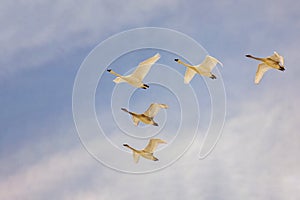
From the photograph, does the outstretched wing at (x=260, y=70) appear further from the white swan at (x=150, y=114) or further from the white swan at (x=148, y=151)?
the white swan at (x=148, y=151)

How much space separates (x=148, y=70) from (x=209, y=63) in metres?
3.58

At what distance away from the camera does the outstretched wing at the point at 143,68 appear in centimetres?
4241

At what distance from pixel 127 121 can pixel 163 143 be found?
3.13 m

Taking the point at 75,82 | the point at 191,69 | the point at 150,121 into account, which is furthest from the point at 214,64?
the point at 75,82

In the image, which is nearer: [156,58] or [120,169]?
[156,58]

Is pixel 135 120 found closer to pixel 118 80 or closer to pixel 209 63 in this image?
pixel 118 80

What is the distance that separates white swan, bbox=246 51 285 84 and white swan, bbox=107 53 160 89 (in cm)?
619

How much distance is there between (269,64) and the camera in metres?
43.8

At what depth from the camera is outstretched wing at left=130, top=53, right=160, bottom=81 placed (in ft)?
139

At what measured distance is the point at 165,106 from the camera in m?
42.5

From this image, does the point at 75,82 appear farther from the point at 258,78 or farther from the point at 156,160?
the point at 258,78

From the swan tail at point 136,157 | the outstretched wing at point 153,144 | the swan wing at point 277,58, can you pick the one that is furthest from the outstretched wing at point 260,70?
the swan tail at point 136,157

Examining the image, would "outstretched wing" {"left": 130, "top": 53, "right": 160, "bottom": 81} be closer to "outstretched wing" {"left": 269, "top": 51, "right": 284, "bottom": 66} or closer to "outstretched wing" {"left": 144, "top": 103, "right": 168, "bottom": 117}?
"outstretched wing" {"left": 144, "top": 103, "right": 168, "bottom": 117}

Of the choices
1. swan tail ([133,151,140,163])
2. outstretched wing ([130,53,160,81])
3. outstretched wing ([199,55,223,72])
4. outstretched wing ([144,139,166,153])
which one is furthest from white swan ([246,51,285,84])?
swan tail ([133,151,140,163])
